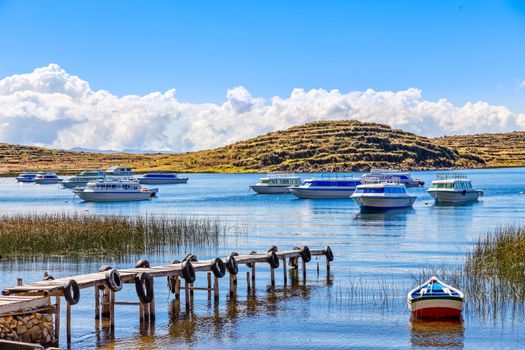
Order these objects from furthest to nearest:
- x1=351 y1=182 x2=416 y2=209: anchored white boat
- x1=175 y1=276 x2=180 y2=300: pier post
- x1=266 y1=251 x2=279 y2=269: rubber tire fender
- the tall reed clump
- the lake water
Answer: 1. x1=351 y1=182 x2=416 y2=209: anchored white boat
2. the tall reed clump
3. x1=266 y1=251 x2=279 y2=269: rubber tire fender
4. x1=175 y1=276 x2=180 y2=300: pier post
5. the lake water

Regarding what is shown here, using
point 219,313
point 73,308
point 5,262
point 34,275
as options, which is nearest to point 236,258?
point 219,313

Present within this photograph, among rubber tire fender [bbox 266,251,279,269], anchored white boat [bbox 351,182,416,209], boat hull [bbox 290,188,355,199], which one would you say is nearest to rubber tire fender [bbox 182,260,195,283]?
rubber tire fender [bbox 266,251,279,269]

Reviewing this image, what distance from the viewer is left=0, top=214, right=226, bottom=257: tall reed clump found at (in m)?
40.2

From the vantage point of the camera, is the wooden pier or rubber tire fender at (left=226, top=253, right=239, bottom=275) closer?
the wooden pier

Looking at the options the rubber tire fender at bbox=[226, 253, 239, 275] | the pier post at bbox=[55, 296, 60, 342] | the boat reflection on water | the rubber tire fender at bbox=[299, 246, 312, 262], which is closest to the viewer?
the pier post at bbox=[55, 296, 60, 342]

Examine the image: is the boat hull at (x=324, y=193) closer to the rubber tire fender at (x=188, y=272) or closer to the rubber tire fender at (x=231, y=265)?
the rubber tire fender at (x=231, y=265)

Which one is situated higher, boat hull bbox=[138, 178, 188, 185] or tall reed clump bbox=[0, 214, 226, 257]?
boat hull bbox=[138, 178, 188, 185]

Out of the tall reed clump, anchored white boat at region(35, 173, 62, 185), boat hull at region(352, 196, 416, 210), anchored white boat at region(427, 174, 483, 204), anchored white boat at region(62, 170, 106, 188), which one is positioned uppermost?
anchored white boat at region(35, 173, 62, 185)

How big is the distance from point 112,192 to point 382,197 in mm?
38806

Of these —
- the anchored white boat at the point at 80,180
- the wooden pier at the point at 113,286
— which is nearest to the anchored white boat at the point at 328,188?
the anchored white boat at the point at 80,180

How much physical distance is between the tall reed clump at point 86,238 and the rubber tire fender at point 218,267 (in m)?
11.7

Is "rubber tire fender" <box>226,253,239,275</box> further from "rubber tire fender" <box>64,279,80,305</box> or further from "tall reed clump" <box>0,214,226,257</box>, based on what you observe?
"tall reed clump" <box>0,214,226,257</box>

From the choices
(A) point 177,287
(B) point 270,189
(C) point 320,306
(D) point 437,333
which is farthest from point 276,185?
(D) point 437,333

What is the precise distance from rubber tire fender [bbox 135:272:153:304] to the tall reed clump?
14.5 metres
